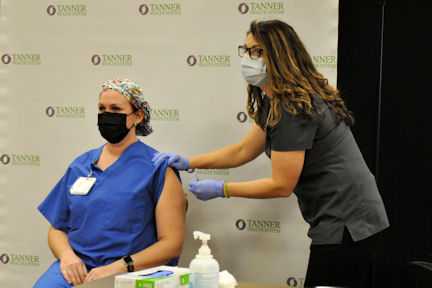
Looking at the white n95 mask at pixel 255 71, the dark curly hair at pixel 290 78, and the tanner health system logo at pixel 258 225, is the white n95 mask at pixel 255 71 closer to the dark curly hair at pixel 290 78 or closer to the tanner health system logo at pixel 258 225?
the dark curly hair at pixel 290 78

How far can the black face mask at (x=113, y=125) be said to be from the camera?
2332 mm

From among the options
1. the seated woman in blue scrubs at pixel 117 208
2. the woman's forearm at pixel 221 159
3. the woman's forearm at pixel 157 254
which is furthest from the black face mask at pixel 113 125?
the woman's forearm at pixel 157 254

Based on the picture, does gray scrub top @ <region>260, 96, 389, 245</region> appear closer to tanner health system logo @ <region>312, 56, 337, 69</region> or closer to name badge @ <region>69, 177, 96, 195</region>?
tanner health system logo @ <region>312, 56, 337, 69</region>

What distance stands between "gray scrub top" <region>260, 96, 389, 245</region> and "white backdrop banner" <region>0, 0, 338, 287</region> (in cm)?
72

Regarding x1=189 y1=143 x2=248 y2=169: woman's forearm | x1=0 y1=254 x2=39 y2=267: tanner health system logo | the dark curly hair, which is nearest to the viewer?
the dark curly hair

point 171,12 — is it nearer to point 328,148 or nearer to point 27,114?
point 27,114

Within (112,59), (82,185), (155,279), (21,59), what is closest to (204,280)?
(155,279)

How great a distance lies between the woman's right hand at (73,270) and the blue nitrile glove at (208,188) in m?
0.61

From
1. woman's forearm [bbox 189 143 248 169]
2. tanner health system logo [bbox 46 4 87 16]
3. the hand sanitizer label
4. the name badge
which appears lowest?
the hand sanitizer label

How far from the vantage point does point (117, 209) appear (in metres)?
2.26

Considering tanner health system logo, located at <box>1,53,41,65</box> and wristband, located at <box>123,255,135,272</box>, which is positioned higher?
tanner health system logo, located at <box>1,53,41,65</box>

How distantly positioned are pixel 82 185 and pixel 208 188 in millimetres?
603

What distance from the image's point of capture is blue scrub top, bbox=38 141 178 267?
89.0 inches

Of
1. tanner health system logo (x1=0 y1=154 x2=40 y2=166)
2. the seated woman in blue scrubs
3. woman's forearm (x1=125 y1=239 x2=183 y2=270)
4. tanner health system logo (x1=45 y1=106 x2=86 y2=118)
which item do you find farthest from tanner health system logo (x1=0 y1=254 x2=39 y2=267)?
woman's forearm (x1=125 y1=239 x2=183 y2=270)
